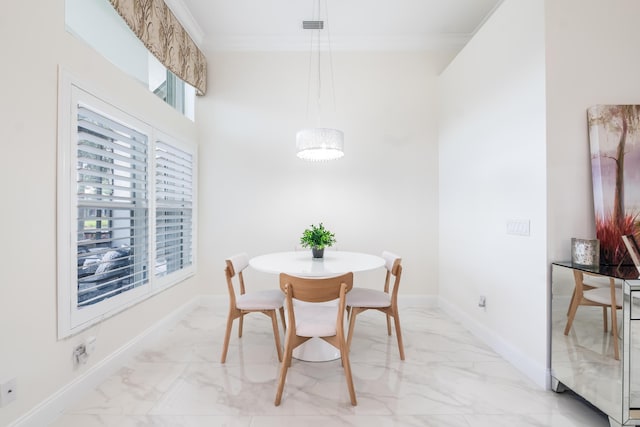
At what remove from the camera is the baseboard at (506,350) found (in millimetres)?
1999

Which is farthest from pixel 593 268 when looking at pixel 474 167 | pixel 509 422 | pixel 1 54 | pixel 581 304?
pixel 1 54

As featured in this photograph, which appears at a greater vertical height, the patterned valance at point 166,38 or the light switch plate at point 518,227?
the patterned valance at point 166,38

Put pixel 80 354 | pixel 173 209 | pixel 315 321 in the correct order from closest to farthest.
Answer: pixel 80 354
pixel 315 321
pixel 173 209

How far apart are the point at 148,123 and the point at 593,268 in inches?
133

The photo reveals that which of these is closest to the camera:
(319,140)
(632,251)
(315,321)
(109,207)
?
(632,251)

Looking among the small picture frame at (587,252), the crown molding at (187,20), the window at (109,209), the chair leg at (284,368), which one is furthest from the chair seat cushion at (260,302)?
the crown molding at (187,20)

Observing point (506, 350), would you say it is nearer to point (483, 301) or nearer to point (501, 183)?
point (483, 301)

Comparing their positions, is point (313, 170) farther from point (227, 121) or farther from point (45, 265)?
point (45, 265)

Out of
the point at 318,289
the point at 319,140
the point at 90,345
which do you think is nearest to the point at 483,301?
the point at 318,289

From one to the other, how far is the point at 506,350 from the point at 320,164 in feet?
8.43

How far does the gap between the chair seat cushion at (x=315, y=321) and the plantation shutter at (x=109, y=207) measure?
1369 millimetres

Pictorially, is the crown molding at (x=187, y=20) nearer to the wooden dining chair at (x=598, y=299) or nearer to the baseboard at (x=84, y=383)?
the baseboard at (x=84, y=383)

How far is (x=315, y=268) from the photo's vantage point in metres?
2.27

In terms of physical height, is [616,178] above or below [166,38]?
below
